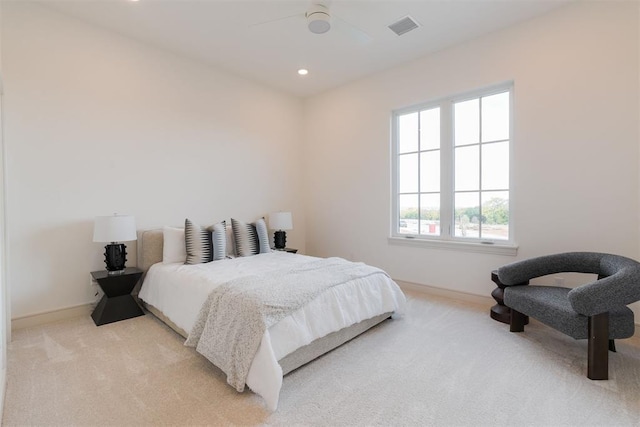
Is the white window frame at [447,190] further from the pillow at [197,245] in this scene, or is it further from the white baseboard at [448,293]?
the pillow at [197,245]

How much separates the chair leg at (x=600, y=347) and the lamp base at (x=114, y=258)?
155 inches

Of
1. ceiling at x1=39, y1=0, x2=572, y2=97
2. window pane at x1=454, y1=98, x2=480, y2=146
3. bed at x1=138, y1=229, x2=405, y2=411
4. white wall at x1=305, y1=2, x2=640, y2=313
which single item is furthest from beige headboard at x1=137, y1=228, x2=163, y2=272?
window pane at x1=454, y1=98, x2=480, y2=146

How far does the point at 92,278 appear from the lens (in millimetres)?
3037

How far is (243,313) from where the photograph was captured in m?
1.95

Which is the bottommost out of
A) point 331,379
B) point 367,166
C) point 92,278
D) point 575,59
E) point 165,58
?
point 331,379

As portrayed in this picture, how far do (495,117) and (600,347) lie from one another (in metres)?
2.43

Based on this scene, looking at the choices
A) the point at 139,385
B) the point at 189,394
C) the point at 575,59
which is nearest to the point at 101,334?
the point at 139,385

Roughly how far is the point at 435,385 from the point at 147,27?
416 cm

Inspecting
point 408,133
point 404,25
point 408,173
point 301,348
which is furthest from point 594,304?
point 404,25

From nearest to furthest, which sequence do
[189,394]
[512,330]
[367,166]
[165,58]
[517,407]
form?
1. [517,407]
2. [189,394]
3. [512,330]
4. [165,58]
5. [367,166]

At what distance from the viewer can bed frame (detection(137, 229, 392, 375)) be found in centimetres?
207

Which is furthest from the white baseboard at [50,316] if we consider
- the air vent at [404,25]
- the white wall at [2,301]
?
the air vent at [404,25]

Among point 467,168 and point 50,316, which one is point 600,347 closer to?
point 467,168

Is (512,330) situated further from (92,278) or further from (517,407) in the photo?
(92,278)
